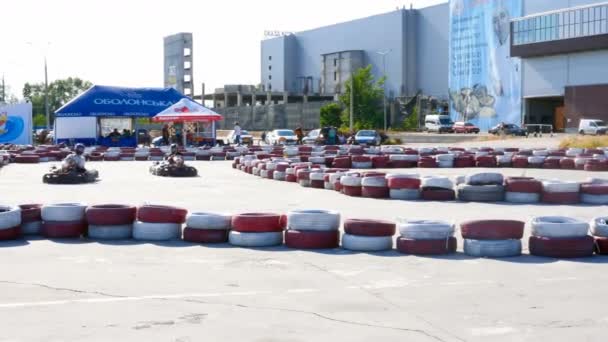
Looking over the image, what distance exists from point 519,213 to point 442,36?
8526 centimetres

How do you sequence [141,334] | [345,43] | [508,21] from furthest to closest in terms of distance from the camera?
1. [345,43]
2. [508,21]
3. [141,334]

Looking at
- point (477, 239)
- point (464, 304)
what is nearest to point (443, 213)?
point (477, 239)

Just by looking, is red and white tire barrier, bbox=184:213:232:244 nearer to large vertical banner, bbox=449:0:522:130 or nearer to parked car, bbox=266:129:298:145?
parked car, bbox=266:129:298:145

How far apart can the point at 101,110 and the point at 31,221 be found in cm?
2868

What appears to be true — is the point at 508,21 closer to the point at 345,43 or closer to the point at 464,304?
the point at 345,43

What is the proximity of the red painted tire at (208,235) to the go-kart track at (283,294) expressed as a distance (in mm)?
161

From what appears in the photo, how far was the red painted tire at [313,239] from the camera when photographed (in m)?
9.61

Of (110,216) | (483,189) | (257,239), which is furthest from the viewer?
(483,189)

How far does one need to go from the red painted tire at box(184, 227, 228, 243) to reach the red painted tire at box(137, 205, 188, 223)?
0.30 meters

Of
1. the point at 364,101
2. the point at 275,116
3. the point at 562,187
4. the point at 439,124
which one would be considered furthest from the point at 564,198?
the point at 275,116

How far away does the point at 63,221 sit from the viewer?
34.2 ft

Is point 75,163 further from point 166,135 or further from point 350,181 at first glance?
point 166,135

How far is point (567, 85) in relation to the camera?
67.3 m

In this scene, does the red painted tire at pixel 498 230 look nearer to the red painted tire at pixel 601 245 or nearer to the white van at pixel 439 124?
the red painted tire at pixel 601 245
